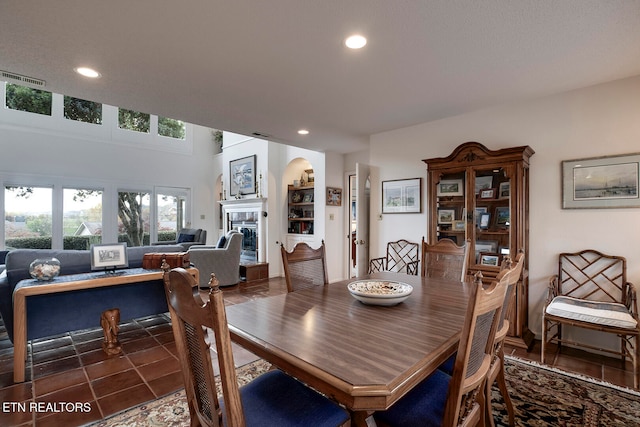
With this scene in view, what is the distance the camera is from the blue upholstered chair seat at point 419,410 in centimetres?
112

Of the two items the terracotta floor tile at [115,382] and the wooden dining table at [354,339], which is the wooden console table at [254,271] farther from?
the wooden dining table at [354,339]

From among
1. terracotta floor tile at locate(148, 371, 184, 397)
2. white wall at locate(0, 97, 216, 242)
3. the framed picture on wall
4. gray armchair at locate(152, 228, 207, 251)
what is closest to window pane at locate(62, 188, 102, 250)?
white wall at locate(0, 97, 216, 242)

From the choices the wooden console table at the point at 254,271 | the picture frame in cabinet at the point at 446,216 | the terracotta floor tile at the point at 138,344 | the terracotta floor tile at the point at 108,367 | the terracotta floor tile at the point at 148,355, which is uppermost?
the picture frame in cabinet at the point at 446,216

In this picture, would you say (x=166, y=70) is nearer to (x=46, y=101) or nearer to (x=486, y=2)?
(x=486, y=2)

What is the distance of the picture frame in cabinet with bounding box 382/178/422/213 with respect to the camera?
12.6ft

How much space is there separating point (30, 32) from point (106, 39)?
410mm

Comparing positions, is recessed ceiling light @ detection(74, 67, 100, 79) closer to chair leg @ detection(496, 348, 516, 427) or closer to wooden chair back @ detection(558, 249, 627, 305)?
chair leg @ detection(496, 348, 516, 427)

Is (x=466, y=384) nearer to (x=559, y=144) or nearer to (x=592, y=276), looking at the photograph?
(x=592, y=276)

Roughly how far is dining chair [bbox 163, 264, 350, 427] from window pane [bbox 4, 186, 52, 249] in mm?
7482

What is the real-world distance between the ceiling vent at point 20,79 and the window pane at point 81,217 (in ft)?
17.6

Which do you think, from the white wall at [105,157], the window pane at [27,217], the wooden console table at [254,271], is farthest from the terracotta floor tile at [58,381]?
the white wall at [105,157]

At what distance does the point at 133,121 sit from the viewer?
25.1 ft

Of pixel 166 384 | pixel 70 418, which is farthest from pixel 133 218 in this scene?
pixel 70 418

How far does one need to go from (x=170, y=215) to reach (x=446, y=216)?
7.40m
